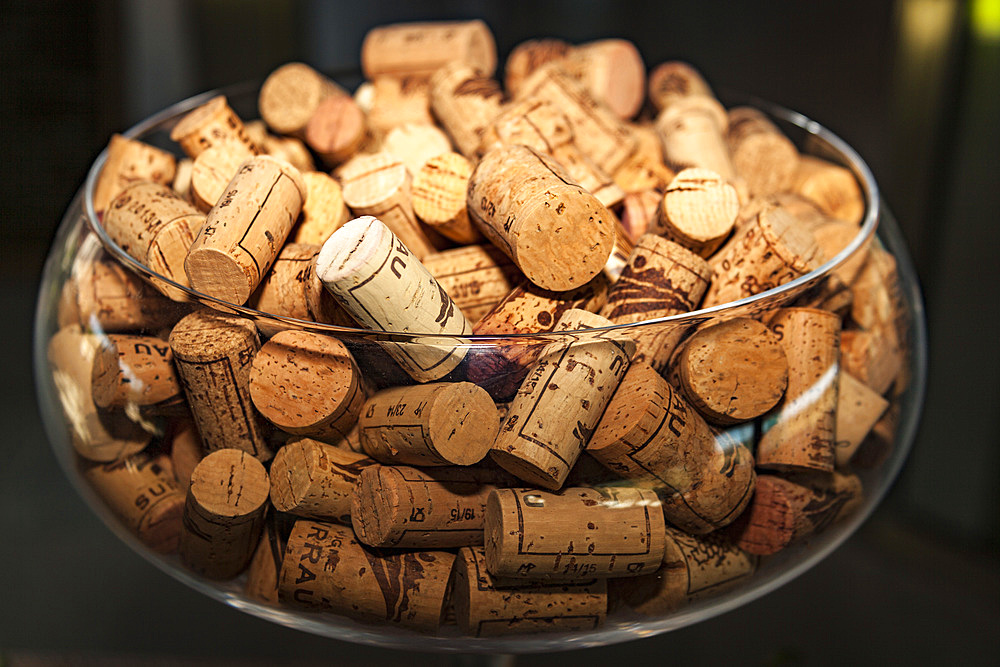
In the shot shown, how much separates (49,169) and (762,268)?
134 cm

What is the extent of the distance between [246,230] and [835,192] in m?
0.64

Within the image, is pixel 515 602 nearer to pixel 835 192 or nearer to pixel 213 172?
pixel 213 172

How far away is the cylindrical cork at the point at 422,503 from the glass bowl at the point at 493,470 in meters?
0.02

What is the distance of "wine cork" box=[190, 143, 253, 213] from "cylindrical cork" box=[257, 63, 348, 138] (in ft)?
0.51

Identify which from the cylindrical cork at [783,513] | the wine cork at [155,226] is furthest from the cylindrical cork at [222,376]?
the cylindrical cork at [783,513]

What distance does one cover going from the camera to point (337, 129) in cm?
93

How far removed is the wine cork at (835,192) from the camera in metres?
0.94

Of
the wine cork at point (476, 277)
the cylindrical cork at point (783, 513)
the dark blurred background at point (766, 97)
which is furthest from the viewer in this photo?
A: the dark blurred background at point (766, 97)

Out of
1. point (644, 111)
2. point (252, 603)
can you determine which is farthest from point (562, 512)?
point (644, 111)

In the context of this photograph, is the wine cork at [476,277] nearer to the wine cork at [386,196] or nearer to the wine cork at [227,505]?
the wine cork at [386,196]

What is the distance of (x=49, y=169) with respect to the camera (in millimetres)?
1542

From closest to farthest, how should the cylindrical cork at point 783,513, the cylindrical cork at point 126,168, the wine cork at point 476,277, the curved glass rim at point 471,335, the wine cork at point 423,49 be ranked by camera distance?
1. the curved glass rim at point 471,335
2. the cylindrical cork at point 783,513
3. the wine cork at point 476,277
4. the cylindrical cork at point 126,168
5. the wine cork at point 423,49

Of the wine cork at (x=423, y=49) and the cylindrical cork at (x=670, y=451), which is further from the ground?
the wine cork at (x=423, y=49)

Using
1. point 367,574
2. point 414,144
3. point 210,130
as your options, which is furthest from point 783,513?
point 210,130
